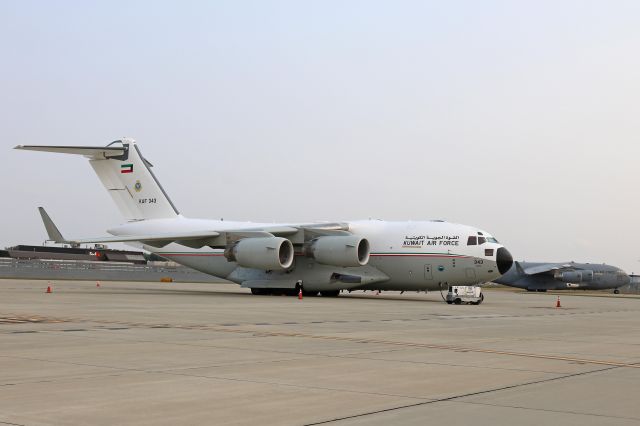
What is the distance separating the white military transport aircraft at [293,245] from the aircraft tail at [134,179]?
53 mm

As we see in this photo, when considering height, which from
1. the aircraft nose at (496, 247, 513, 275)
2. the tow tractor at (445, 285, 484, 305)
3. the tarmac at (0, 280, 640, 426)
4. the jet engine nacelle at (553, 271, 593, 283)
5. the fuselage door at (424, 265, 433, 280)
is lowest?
the tarmac at (0, 280, 640, 426)

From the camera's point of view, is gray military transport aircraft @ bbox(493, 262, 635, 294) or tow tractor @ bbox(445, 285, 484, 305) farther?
gray military transport aircraft @ bbox(493, 262, 635, 294)

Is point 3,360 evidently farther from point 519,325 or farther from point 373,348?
point 519,325

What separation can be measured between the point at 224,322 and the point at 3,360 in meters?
8.50

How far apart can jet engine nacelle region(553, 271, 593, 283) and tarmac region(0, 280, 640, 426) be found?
53048 millimetres

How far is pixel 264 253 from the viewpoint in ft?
123

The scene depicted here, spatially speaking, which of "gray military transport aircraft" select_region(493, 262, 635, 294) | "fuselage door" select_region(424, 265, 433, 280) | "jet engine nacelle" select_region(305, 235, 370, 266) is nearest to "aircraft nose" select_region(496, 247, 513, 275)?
"fuselage door" select_region(424, 265, 433, 280)

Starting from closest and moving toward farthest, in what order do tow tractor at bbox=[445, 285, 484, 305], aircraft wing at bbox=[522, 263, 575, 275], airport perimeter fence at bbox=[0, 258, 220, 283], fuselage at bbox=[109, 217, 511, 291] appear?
1. tow tractor at bbox=[445, 285, 484, 305]
2. fuselage at bbox=[109, 217, 511, 291]
3. airport perimeter fence at bbox=[0, 258, 220, 283]
4. aircraft wing at bbox=[522, 263, 575, 275]

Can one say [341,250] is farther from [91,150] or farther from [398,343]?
[398,343]

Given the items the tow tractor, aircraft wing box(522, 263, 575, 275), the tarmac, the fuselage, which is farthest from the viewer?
aircraft wing box(522, 263, 575, 275)

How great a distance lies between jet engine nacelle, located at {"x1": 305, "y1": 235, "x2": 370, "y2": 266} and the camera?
36938mm

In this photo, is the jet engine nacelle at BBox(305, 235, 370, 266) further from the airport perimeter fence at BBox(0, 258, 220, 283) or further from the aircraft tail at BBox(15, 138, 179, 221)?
the airport perimeter fence at BBox(0, 258, 220, 283)

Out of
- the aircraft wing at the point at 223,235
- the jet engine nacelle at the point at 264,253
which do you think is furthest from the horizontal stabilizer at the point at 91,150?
the jet engine nacelle at the point at 264,253

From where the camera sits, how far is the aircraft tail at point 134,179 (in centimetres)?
4325
